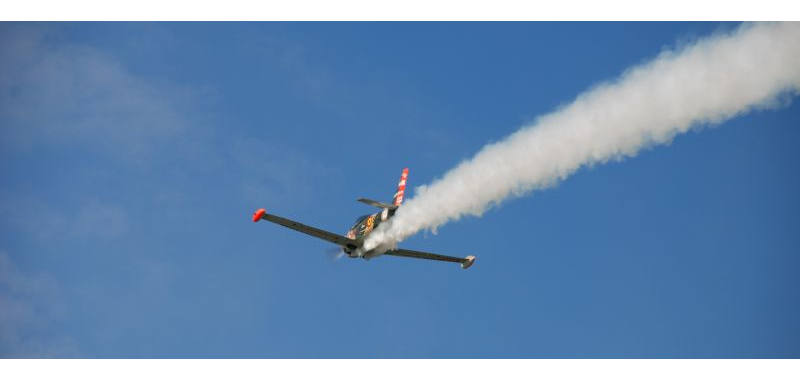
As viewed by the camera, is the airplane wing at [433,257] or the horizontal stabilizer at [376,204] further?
the airplane wing at [433,257]

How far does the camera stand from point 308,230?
45625 mm

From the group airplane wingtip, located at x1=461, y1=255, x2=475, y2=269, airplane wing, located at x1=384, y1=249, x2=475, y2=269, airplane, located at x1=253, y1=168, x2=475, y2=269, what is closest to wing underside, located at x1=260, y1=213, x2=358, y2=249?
airplane, located at x1=253, y1=168, x2=475, y2=269

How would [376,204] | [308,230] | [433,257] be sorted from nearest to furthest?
[376,204] < [308,230] < [433,257]

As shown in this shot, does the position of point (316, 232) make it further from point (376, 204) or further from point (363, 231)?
point (376, 204)

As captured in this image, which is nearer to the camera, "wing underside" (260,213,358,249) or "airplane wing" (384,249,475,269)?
"wing underside" (260,213,358,249)

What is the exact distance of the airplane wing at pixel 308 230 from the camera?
42.7 m

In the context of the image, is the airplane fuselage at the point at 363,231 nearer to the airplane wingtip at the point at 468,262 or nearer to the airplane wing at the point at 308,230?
the airplane wing at the point at 308,230

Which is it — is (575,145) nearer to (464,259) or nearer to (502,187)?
(502,187)

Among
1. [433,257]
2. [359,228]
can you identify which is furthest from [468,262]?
[359,228]

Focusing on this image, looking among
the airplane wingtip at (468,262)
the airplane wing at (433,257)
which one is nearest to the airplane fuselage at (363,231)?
the airplane wing at (433,257)

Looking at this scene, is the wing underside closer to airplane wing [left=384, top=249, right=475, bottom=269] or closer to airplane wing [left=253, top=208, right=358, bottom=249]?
airplane wing [left=253, top=208, right=358, bottom=249]

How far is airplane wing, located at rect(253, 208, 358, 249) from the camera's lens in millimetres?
42656
